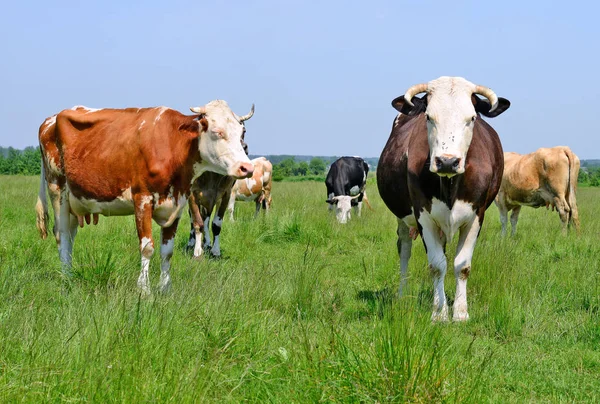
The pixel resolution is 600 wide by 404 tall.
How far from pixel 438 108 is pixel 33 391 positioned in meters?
3.91

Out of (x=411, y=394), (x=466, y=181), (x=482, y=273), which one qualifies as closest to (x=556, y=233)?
(x=482, y=273)

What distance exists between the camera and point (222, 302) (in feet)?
15.3

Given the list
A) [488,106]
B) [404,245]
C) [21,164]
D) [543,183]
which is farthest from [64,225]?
[21,164]

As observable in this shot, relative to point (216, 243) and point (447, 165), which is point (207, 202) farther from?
point (447, 165)

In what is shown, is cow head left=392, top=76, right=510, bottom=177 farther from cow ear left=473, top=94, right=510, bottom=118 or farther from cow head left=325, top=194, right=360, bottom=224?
cow head left=325, top=194, right=360, bottom=224

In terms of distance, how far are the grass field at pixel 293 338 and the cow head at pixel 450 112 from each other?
1197mm

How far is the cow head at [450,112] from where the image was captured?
517cm

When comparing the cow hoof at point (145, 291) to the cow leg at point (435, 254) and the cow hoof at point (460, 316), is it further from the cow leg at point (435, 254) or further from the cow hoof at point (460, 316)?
the cow hoof at point (460, 316)

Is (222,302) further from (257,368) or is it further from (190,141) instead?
(190,141)

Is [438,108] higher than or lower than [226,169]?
higher

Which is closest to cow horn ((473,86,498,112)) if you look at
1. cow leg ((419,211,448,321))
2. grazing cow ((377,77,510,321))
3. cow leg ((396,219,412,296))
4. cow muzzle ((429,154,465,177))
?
grazing cow ((377,77,510,321))

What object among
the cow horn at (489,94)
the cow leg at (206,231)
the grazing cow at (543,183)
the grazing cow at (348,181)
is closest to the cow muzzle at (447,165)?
the cow horn at (489,94)

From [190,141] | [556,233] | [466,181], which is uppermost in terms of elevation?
[190,141]

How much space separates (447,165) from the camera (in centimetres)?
511
